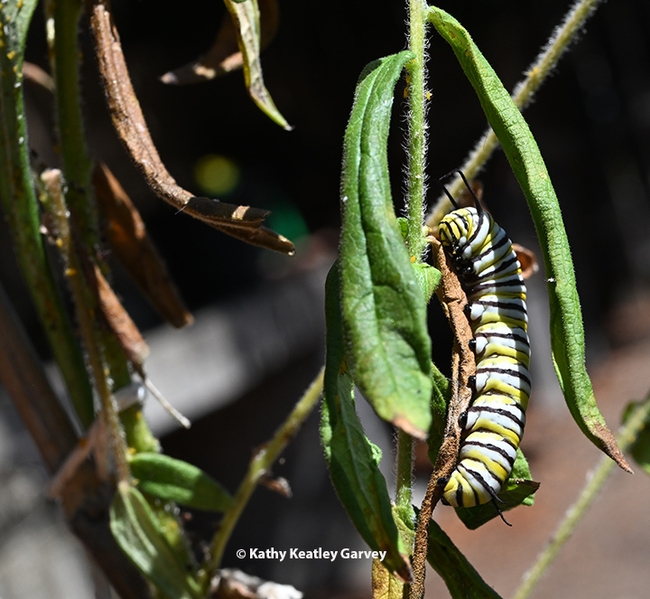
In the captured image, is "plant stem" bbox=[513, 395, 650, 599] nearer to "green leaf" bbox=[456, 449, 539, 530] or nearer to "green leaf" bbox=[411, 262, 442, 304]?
"green leaf" bbox=[456, 449, 539, 530]

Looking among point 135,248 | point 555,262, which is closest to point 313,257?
point 135,248

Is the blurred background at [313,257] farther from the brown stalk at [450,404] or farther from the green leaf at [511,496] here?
the brown stalk at [450,404]

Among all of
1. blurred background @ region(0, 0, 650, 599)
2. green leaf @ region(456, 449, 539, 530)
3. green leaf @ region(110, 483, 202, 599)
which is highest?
green leaf @ region(456, 449, 539, 530)

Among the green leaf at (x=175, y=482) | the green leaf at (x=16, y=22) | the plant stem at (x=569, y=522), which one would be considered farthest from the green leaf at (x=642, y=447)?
the green leaf at (x=16, y=22)

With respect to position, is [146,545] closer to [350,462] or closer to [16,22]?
[350,462]

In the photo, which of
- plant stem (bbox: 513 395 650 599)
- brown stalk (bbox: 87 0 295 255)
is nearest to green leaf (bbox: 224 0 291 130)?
brown stalk (bbox: 87 0 295 255)

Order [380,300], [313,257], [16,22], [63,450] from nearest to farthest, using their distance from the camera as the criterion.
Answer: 1. [380,300]
2. [16,22]
3. [63,450]
4. [313,257]

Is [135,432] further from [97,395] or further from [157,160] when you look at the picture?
[157,160]
